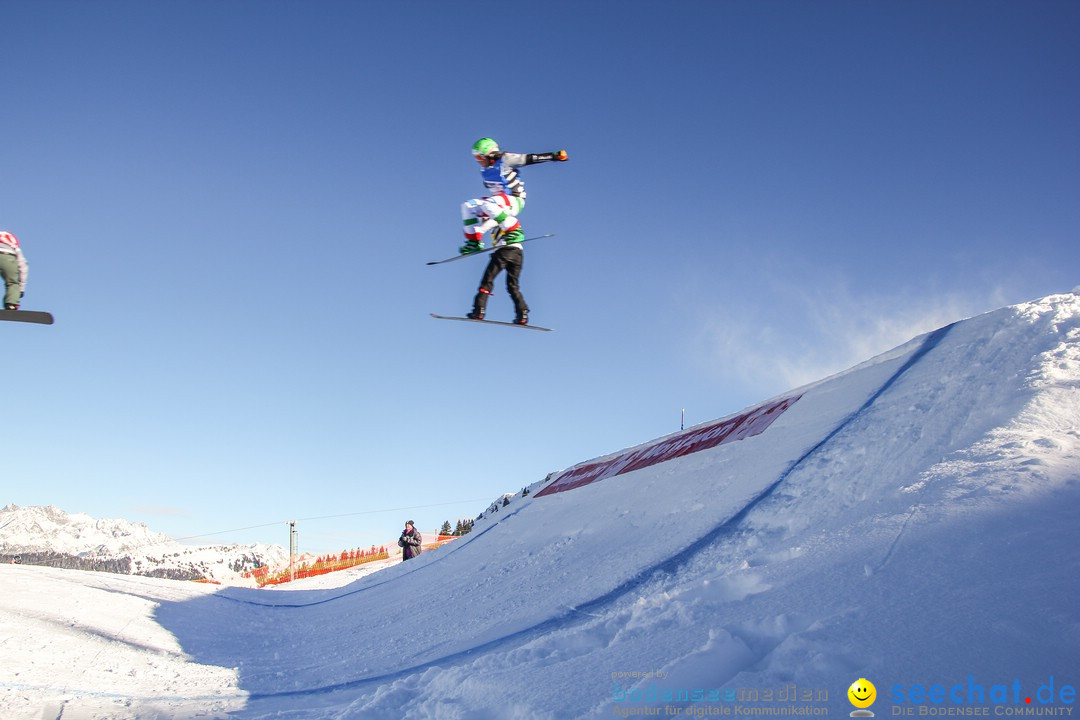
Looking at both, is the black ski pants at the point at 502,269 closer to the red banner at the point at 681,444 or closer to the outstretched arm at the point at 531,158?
the outstretched arm at the point at 531,158

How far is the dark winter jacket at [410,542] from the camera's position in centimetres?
1502

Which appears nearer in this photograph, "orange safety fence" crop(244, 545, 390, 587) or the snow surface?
the snow surface

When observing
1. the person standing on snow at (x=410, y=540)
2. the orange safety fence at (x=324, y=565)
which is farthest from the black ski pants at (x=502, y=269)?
the orange safety fence at (x=324, y=565)

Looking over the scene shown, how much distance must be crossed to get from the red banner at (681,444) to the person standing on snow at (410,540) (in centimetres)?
363

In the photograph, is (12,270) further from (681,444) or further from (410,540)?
(410,540)

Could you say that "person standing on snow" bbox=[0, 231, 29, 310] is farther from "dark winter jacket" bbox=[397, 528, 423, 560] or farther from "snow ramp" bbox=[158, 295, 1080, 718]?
"dark winter jacket" bbox=[397, 528, 423, 560]

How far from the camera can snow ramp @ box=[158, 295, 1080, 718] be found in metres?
3.14

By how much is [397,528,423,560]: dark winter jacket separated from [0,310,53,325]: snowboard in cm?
884

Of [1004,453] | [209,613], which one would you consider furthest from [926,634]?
[209,613]

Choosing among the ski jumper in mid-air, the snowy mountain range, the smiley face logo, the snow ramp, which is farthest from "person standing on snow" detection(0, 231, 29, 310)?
the snowy mountain range

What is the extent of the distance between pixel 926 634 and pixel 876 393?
4.29m

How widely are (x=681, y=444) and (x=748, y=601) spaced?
6.77 m

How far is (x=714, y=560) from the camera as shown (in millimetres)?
4398

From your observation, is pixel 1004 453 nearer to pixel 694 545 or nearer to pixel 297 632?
pixel 694 545
